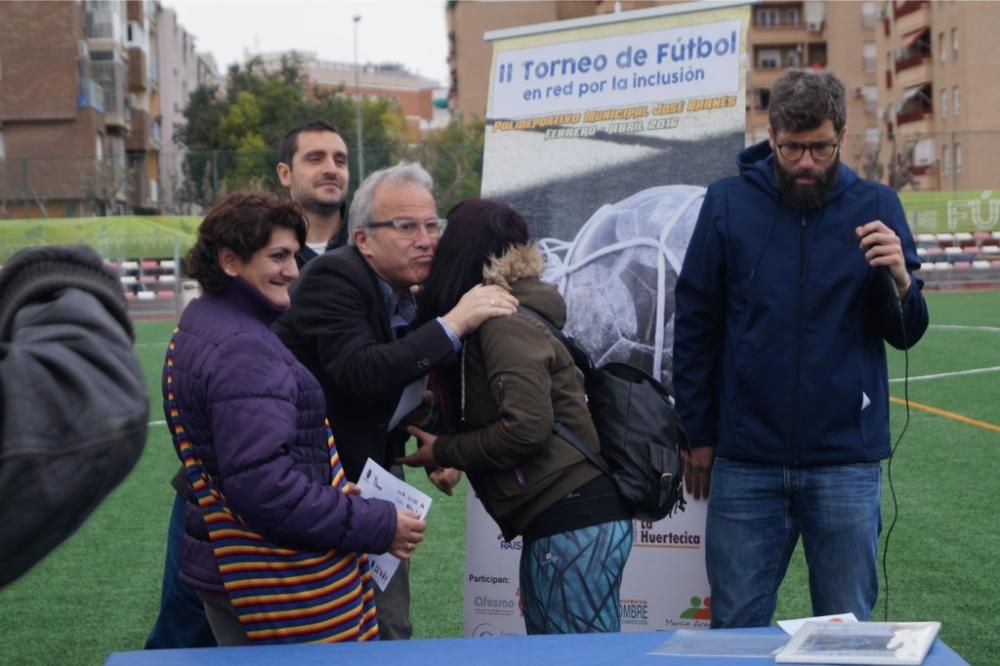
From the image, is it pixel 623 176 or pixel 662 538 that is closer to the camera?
pixel 662 538

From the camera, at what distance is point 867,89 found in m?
81.2

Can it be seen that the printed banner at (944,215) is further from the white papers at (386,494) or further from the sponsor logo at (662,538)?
the white papers at (386,494)

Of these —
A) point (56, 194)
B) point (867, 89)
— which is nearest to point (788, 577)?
point (56, 194)

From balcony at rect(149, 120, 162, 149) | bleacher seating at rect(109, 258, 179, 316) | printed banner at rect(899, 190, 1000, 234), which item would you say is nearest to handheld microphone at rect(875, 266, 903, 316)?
bleacher seating at rect(109, 258, 179, 316)

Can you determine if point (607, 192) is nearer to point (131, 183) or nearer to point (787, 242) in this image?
point (787, 242)

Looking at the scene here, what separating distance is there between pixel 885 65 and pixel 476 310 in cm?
7377

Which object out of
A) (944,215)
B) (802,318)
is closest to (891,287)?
(802,318)

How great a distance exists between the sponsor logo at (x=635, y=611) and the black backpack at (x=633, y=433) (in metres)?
1.03

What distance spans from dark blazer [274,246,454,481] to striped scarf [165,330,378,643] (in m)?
0.57

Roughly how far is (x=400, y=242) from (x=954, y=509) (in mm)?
5201

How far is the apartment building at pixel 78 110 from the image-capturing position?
36.2 m

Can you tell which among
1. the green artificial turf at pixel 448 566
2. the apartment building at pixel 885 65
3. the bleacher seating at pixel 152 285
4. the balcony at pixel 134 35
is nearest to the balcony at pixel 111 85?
the balcony at pixel 134 35

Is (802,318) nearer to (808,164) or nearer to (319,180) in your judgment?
(808,164)

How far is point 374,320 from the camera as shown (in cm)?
394
